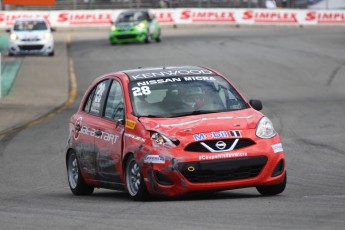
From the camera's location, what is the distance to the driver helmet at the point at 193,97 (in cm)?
1135

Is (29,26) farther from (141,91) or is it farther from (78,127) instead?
(141,91)

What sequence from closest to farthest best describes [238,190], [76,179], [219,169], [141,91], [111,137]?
[219,169], [111,137], [141,91], [238,190], [76,179]

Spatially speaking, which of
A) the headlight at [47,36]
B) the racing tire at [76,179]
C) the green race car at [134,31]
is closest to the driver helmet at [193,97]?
the racing tire at [76,179]

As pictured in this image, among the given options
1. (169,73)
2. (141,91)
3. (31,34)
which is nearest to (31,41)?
(31,34)

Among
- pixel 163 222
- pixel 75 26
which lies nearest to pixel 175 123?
pixel 163 222

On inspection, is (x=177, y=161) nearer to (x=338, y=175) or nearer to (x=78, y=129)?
(x=78, y=129)

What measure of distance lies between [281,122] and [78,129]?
9318 mm

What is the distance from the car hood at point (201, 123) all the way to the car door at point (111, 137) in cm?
47

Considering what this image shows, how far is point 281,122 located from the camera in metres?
21.3

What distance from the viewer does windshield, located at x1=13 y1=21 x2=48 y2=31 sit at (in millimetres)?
43156

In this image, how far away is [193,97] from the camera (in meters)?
11.4

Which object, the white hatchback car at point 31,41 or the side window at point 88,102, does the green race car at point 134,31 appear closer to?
the white hatchback car at point 31,41

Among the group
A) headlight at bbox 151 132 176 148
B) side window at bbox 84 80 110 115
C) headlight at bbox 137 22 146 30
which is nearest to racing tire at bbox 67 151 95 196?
side window at bbox 84 80 110 115

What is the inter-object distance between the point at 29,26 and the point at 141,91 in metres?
32.5
